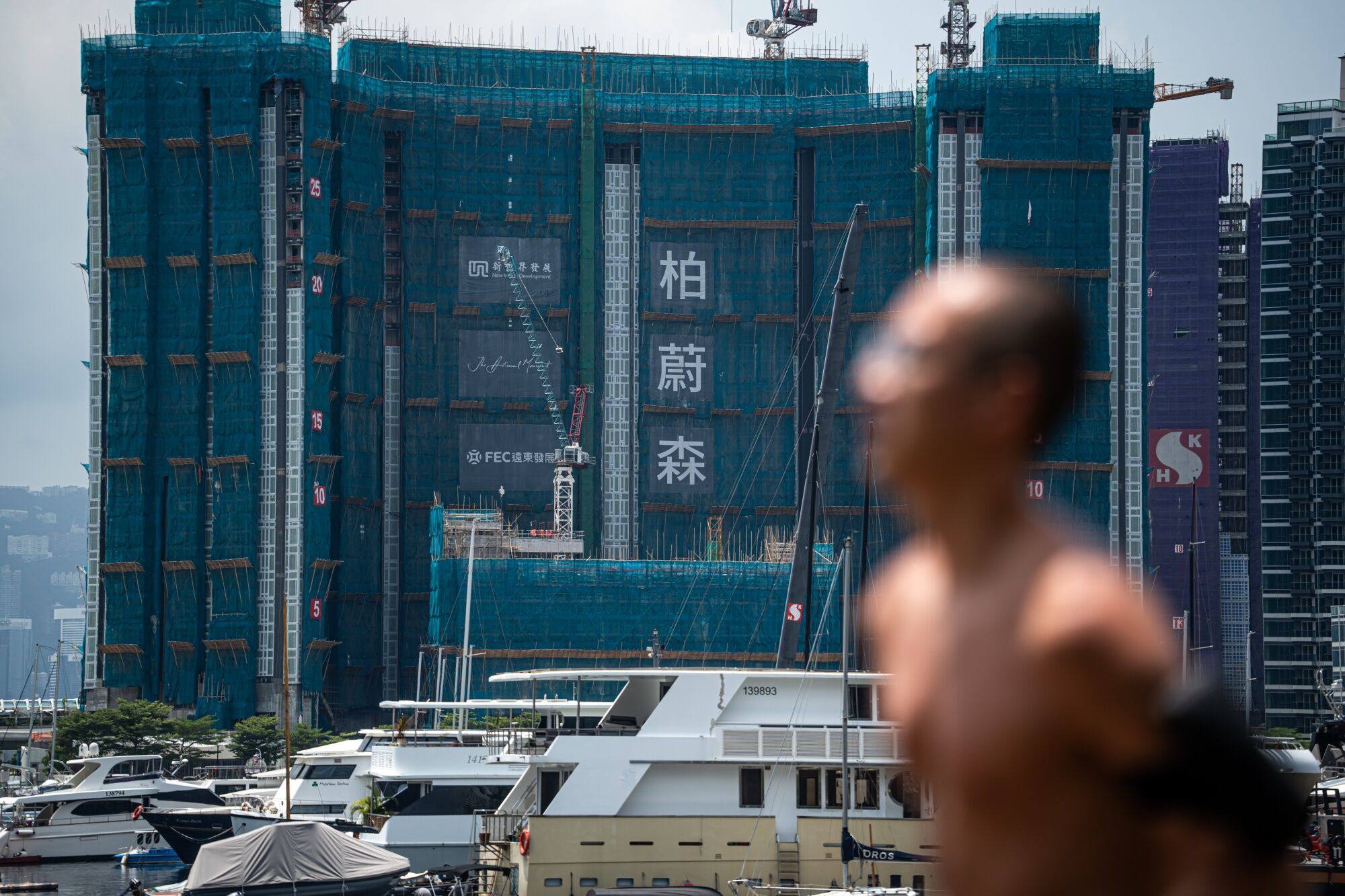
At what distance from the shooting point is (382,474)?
98.4 metres

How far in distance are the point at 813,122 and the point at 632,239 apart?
11243 millimetres

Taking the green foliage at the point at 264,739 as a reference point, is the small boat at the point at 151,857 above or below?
above

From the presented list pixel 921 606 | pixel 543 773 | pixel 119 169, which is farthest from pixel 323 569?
pixel 921 606

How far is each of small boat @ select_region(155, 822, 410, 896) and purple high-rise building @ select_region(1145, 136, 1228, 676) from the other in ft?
306

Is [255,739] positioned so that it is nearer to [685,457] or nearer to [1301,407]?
[685,457]

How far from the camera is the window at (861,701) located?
30625 millimetres

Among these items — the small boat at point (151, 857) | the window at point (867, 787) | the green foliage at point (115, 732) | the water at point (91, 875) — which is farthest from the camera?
the green foliage at point (115, 732)

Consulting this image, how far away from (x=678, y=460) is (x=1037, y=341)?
97427 mm

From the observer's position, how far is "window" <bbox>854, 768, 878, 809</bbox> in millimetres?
30016

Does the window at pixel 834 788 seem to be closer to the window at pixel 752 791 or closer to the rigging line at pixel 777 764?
the rigging line at pixel 777 764

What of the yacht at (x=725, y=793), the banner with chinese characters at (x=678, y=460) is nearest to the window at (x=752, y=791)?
the yacht at (x=725, y=793)

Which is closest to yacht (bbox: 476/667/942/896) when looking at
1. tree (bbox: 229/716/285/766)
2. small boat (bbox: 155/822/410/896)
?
small boat (bbox: 155/822/410/896)

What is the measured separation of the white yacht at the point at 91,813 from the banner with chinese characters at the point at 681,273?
4627 centimetres

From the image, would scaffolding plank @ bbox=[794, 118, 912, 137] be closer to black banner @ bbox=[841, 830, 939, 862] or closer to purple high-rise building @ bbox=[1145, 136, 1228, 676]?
purple high-rise building @ bbox=[1145, 136, 1228, 676]
